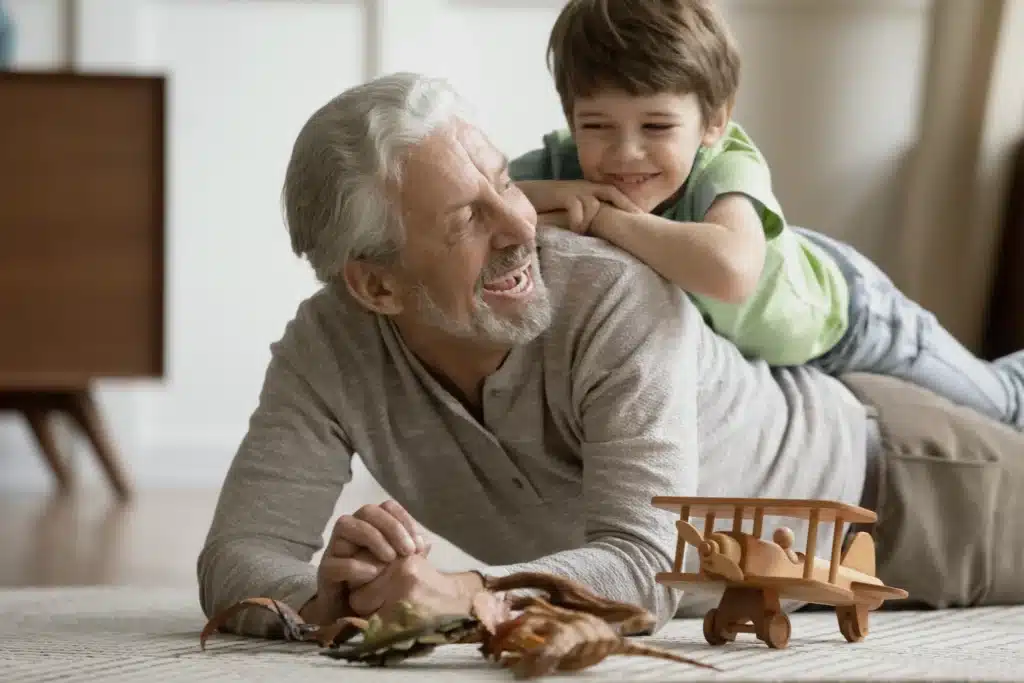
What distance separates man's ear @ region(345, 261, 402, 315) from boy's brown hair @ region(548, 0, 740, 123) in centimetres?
30

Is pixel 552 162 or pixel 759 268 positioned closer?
pixel 759 268

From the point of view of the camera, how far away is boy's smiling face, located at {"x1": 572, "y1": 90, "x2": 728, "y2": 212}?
1.60 metres


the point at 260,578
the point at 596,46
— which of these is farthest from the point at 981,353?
the point at 260,578

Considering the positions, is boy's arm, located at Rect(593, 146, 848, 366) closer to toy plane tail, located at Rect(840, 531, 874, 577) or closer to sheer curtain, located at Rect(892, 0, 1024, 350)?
toy plane tail, located at Rect(840, 531, 874, 577)

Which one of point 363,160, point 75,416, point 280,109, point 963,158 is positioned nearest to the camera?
point 363,160

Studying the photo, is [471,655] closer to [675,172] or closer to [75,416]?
[675,172]

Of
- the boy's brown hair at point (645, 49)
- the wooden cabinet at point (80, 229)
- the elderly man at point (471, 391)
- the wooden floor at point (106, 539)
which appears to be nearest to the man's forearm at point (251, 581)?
the elderly man at point (471, 391)

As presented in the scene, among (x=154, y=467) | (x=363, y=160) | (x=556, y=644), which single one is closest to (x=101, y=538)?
(x=154, y=467)

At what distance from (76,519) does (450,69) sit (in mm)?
1556

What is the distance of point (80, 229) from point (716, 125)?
7.25ft

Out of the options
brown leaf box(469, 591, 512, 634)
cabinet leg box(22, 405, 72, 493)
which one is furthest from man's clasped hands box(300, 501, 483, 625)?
cabinet leg box(22, 405, 72, 493)

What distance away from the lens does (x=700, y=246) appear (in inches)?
58.8

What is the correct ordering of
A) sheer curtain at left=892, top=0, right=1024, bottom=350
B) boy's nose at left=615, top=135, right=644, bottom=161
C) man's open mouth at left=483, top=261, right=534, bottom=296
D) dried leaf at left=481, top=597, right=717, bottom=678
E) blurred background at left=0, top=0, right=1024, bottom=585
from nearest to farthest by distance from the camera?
dried leaf at left=481, top=597, right=717, bottom=678, man's open mouth at left=483, top=261, right=534, bottom=296, boy's nose at left=615, top=135, right=644, bottom=161, sheer curtain at left=892, top=0, right=1024, bottom=350, blurred background at left=0, top=0, right=1024, bottom=585

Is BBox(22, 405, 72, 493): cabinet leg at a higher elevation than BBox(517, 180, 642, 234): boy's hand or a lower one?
lower
